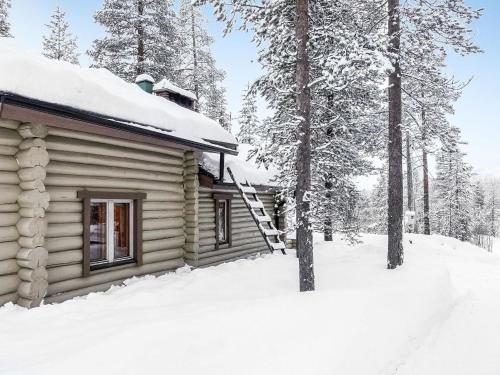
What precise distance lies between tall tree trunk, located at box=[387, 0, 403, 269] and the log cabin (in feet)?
17.1

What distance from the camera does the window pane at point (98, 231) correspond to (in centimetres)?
712

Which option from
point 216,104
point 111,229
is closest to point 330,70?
point 111,229

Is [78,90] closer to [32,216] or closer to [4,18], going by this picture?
[32,216]

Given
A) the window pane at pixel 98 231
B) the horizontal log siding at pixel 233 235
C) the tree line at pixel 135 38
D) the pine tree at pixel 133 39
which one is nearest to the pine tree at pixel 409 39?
the horizontal log siding at pixel 233 235

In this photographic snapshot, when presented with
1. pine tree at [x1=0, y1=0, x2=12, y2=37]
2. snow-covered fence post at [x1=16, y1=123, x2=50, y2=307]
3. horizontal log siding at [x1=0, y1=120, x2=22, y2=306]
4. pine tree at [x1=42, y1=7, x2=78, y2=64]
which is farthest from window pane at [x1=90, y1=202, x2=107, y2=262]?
pine tree at [x1=42, y1=7, x2=78, y2=64]

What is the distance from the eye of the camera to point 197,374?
11.8ft

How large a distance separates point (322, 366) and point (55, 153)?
5640 millimetres

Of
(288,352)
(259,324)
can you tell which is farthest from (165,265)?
(288,352)

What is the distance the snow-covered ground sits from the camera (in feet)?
12.5

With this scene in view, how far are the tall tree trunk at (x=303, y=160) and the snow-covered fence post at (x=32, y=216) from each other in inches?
185

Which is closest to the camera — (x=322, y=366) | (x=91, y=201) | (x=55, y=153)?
(x=322, y=366)

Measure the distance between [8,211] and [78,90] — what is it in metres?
2.60

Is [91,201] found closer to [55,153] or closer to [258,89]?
[55,153]

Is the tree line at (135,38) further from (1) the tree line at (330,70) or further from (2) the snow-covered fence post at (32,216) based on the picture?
(2) the snow-covered fence post at (32,216)
